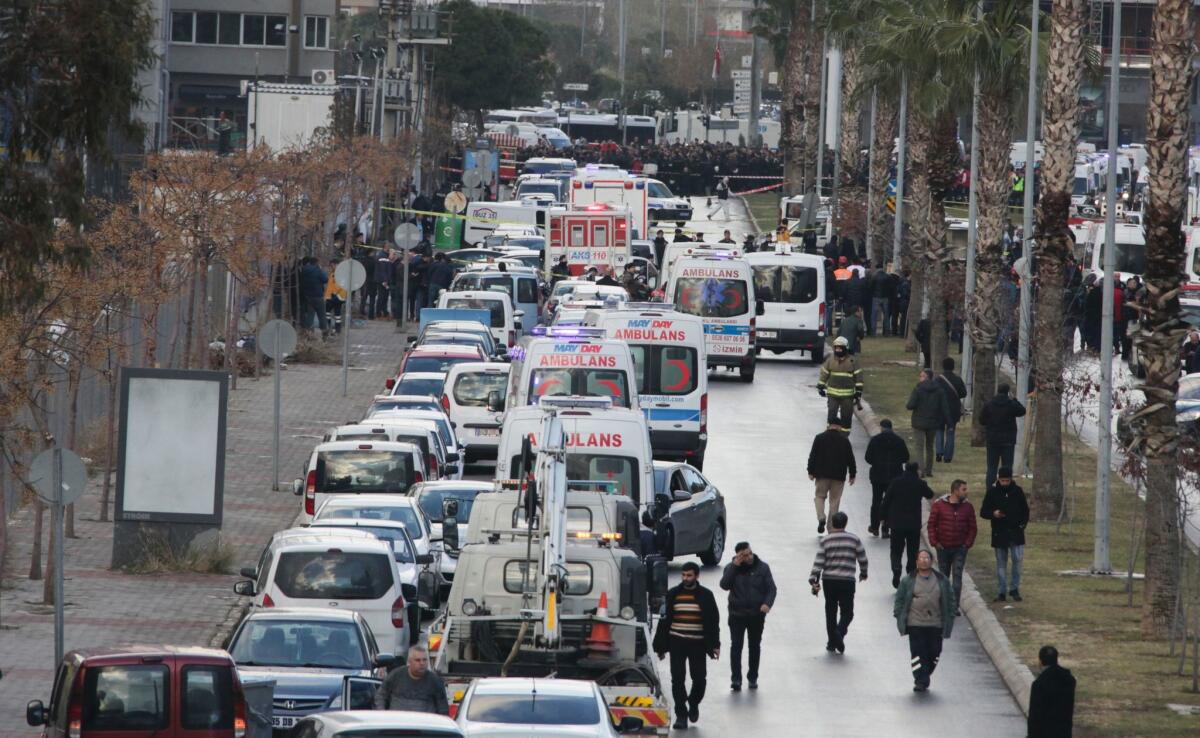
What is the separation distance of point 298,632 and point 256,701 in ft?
4.78

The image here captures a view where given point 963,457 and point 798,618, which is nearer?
point 798,618

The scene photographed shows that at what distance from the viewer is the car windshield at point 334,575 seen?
20375 mm

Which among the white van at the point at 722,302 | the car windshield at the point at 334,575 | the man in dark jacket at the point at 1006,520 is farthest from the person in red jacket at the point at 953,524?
the white van at the point at 722,302

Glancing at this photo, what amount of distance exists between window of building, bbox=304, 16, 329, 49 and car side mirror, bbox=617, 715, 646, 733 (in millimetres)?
97445

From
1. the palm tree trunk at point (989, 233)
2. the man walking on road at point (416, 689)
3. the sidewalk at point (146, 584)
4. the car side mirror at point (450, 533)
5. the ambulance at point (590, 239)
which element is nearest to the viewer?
the man walking on road at point (416, 689)

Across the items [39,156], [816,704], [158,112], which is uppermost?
[158,112]

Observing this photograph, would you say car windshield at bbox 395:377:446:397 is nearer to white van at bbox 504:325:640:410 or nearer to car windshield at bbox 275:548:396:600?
white van at bbox 504:325:640:410

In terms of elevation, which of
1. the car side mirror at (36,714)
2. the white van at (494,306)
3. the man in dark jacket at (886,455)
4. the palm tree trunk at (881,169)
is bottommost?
the car side mirror at (36,714)

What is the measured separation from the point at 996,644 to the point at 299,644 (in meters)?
7.48

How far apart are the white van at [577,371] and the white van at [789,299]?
16519 mm

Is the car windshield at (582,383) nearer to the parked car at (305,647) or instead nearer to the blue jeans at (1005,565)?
the blue jeans at (1005,565)

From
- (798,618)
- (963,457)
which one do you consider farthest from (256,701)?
(963,457)

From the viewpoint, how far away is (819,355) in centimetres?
4784

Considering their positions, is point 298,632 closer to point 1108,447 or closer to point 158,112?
point 1108,447
